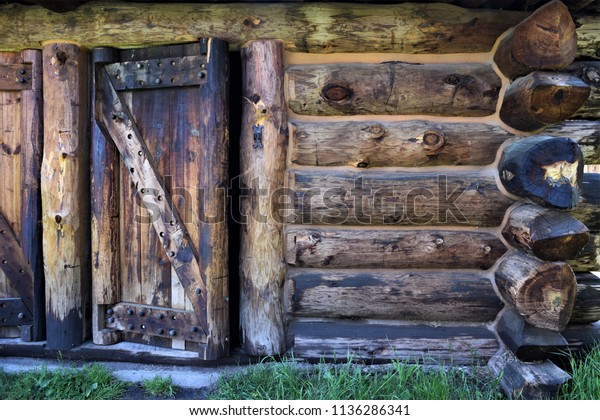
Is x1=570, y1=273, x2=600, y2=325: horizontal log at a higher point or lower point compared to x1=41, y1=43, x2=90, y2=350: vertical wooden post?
lower

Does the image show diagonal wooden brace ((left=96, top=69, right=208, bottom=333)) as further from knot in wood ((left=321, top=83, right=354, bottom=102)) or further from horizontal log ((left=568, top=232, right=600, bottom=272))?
horizontal log ((left=568, top=232, right=600, bottom=272))

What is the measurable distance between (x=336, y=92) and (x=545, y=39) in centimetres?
135

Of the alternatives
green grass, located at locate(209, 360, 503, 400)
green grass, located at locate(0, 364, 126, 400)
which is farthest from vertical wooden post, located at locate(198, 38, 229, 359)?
green grass, located at locate(0, 364, 126, 400)

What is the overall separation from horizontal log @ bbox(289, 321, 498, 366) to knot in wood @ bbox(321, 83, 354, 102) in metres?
1.68

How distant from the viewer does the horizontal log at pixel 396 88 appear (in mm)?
2633

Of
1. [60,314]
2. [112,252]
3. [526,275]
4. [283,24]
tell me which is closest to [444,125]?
[526,275]

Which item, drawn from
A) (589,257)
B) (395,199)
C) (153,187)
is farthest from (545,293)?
(153,187)

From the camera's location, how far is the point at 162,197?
2.73m

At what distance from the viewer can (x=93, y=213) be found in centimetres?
282

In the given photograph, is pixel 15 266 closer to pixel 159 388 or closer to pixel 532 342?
pixel 159 388

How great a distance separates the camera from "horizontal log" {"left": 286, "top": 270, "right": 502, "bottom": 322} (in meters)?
2.64

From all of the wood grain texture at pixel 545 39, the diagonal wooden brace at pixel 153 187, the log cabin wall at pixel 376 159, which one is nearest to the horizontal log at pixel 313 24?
the log cabin wall at pixel 376 159

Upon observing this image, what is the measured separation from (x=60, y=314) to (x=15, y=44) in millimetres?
2056
